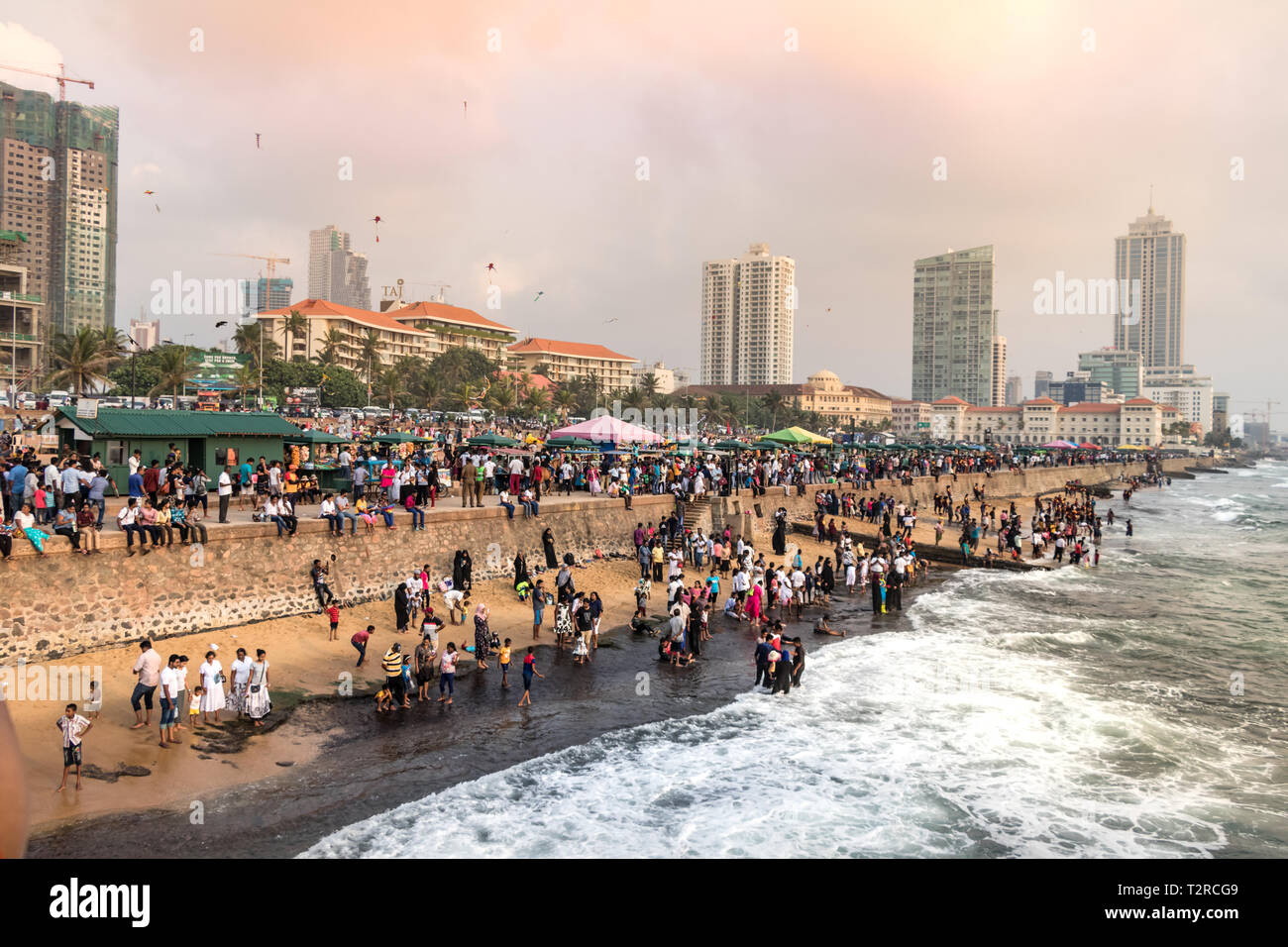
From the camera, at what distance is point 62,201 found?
15312 cm

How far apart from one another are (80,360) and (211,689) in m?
42.3

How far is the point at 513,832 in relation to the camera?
10984 mm

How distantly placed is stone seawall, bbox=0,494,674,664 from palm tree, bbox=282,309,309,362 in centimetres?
9508

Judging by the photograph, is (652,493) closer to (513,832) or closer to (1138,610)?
(1138,610)

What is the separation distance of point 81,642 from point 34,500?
337cm

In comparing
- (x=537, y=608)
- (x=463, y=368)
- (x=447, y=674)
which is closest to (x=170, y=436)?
(x=537, y=608)

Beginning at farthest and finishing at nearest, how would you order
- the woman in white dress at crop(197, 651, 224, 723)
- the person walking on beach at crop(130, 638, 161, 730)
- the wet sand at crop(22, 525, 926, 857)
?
1. the woman in white dress at crop(197, 651, 224, 723)
2. the person walking on beach at crop(130, 638, 161, 730)
3. the wet sand at crop(22, 525, 926, 857)

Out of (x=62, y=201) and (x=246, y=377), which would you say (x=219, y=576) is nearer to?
(x=246, y=377)

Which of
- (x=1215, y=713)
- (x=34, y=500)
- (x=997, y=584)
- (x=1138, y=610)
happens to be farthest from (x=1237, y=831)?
(x=34, y=500)

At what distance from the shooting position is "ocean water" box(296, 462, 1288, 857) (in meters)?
11.1

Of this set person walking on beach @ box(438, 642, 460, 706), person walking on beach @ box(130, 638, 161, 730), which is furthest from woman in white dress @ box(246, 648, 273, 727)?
person walking on beach @ box(438, 642, 460, 706)

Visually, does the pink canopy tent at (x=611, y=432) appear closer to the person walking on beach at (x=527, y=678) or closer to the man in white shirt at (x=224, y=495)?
the man in white shirt at (x=224, y=495)

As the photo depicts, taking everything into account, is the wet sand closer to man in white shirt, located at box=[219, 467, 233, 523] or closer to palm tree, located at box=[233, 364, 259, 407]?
man in white shirt, located at box=[219, 467, 233, 523]

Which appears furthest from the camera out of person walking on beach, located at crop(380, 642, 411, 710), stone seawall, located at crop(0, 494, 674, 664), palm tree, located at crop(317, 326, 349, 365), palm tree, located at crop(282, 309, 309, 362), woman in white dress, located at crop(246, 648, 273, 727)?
palm tree, located at crop(282, 309, 309, 362)
